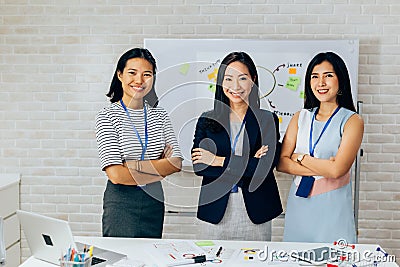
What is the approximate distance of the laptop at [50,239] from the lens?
102 inches

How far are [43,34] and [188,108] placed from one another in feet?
4.34

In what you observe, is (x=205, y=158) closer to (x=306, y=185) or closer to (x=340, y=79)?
(x=306, y=185)

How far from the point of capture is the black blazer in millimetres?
3594

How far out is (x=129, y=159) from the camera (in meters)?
3.64

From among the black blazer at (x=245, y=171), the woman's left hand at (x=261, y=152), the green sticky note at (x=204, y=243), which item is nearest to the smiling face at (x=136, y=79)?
the black blazer at (x=245, y=171)

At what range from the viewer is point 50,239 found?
2668 millimetres

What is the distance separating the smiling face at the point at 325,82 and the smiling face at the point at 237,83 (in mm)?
376

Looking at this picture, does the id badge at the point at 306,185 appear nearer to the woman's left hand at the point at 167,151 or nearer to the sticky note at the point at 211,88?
the woman's left hand at the point at 167,151

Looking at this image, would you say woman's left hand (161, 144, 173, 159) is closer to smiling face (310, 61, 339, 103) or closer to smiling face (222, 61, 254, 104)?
smiling face (222, 61, 254, 104)

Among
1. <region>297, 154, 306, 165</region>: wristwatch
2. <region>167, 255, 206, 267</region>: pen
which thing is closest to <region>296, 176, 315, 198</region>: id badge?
<region>297, 154, 306, 165</region>: wristwatch

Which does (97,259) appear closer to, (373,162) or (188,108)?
(188,108)

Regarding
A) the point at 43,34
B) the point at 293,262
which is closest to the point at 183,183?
the point at 43,34

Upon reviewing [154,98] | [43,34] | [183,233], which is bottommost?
[183,233]

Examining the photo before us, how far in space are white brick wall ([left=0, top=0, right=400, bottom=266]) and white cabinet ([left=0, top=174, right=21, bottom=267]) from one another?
10 cm
